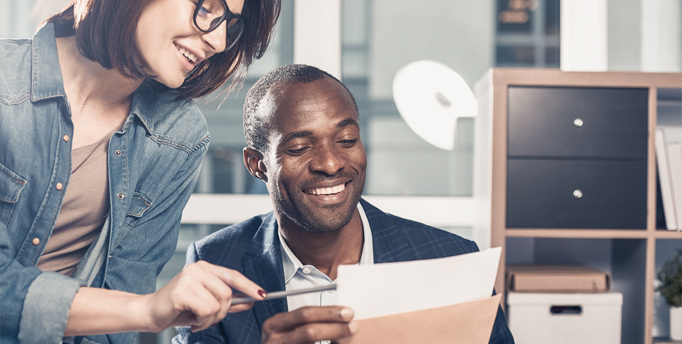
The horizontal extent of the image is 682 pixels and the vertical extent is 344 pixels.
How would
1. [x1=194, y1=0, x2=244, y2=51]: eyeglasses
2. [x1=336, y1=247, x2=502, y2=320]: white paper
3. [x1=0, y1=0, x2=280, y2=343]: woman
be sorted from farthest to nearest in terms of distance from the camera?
[x1=194, y1=0, x2=244, y2=51]: eyeglasses → [x1=0, y1=0, x2=280, y2=343]: woman → [x1=336, y1=247, x2=502, y2=320]: white paper

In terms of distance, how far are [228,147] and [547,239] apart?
47.3 inches

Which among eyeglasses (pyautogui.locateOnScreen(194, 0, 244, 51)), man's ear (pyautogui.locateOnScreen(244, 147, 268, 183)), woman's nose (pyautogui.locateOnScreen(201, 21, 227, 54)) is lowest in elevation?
man's ear (pyautogui.locateOnScreen(244, 147, 268, 183))

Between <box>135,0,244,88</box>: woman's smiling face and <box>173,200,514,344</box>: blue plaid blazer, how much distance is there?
420mm

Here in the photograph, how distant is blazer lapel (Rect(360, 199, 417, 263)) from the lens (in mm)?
1321

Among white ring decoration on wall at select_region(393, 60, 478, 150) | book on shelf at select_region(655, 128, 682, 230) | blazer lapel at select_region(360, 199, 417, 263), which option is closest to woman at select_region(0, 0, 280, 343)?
blazer lapel at select_region(360, 199, 417, 263)

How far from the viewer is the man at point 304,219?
124 centimetres

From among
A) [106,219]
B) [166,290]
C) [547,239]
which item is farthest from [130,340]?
[547,239]

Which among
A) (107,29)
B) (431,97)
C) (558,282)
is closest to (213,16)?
(107,29)

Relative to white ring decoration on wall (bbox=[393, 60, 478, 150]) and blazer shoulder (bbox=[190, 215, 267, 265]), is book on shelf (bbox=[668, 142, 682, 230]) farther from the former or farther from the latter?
blazer shoulder (bbox=[190, 215, 267, 265])

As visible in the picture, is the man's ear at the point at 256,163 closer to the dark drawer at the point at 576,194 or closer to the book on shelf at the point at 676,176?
the dark drawer at the point at 576,194

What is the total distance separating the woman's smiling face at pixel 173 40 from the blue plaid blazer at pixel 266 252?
1.38 feet

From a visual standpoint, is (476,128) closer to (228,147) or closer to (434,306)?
(228,147)

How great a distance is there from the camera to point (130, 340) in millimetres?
1299

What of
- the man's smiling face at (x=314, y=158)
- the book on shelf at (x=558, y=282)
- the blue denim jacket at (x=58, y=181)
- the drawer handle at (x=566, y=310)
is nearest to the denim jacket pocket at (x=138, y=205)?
the blue denim jacket at (x=58, y=181)
